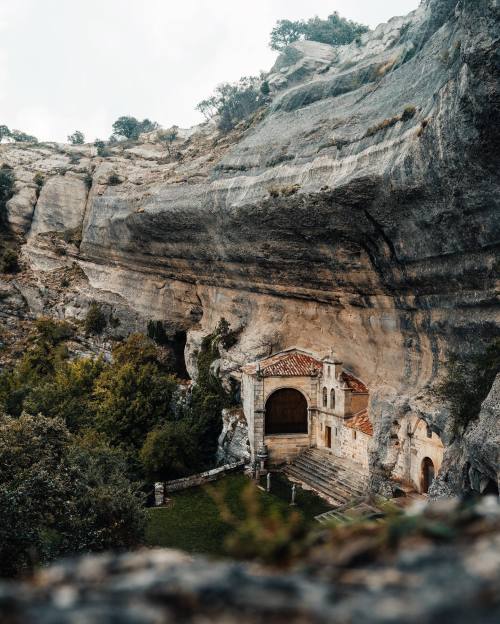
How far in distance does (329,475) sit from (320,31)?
5455 centimetres

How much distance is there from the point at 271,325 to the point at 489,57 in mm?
18022

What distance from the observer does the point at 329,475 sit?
2252 cm

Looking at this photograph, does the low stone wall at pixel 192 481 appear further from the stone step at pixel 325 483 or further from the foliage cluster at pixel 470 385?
the foliage cluster at pixel 470 385

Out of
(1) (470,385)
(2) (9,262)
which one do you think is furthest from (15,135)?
(1) (470,385)

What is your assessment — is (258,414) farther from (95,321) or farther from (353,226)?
(95,321)

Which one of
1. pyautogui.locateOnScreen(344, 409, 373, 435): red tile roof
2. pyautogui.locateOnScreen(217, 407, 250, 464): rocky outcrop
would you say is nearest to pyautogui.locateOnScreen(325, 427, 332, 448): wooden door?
pyautogui.locateOnScreen(344, 409, 373, 435): red tile roof

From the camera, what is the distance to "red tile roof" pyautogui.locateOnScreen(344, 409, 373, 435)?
2190cm

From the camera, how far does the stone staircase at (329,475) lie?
2048cm

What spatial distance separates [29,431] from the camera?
15.2m

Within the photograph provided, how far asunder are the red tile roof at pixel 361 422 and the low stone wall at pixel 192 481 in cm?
550

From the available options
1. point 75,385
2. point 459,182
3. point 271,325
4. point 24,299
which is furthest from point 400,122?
point 24,299

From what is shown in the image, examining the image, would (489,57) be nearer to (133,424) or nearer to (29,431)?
(29,431)

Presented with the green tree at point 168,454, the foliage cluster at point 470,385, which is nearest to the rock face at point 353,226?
the foliage cluster at point 470,385

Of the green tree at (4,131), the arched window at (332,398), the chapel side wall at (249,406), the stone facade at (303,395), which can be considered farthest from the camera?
the green tree at (4,131)
